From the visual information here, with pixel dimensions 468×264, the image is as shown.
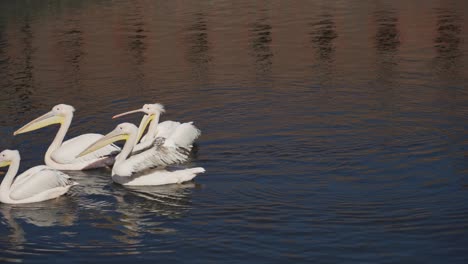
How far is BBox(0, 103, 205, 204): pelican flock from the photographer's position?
9773 millimetres

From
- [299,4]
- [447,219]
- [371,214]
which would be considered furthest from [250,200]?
[299,4]

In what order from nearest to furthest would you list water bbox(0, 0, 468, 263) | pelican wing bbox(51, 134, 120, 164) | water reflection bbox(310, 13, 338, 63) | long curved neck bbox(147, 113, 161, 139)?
1. water bbox(0, 0, 468, 263)
2. pelican wing bbox(51, 134, 120, 164)
3. long curved neck bbox(147, 113, 161, 139)
4. water reflection bbox(310, 13, 338, 63)

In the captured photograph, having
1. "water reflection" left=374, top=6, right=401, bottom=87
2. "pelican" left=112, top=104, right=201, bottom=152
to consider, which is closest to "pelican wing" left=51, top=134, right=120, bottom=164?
"pelican" left=112, top=104, right=201, bottom=152

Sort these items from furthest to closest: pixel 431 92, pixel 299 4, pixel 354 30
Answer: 1. pixel 299 4
2. pixel 354 30
3. pixel 431 92

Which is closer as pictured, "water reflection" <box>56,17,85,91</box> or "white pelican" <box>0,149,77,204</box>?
"white pelican" <box>0,149,77,204</box>

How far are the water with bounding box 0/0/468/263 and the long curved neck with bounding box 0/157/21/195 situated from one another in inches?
7.3

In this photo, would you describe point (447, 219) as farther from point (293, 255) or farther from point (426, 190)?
point (293, 255)

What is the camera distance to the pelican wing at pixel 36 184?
31.8ft

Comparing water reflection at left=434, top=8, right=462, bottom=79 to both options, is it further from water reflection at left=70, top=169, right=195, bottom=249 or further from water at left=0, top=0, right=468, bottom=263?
water reflection at left=70, top=169, right=195, bottom=249

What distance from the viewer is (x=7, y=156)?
10109 mm

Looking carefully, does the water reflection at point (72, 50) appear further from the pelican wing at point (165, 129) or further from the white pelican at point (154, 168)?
the white pelican at point (154, 168)

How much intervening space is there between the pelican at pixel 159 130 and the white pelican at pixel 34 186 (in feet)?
4.70

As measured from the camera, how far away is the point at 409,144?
11102 millimetres

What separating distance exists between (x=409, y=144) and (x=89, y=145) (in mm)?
3736
